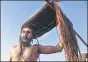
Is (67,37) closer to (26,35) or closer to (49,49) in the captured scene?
(49,49)

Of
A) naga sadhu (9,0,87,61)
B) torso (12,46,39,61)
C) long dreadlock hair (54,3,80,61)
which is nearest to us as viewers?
long dreadlock hair (54,3,80,61)

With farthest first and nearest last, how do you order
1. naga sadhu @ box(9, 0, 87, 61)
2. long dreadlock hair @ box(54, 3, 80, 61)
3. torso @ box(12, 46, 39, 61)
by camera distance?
torso @ box(12, 46, 39, 61), naga sadhu @ box(9, 0, 87, 61), long dreadlock hair @ box(54, 3, 80, 61)

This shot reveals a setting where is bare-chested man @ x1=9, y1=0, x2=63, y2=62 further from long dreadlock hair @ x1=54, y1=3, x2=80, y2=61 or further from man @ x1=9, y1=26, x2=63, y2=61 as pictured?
long dreadlock hair @ x1=54, y1=3, x2=80, y2=61

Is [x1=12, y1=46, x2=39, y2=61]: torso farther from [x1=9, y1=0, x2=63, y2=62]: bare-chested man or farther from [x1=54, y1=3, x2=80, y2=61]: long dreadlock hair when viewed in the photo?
[x1=54, y1=3, x2=80, y2=61]: long dreadlock hair

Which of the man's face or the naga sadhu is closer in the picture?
the naga sadhu

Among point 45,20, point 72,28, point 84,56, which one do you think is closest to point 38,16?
point 45,20

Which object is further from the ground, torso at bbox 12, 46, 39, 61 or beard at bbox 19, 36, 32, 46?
beard at bbox 19, 36, 32, 46

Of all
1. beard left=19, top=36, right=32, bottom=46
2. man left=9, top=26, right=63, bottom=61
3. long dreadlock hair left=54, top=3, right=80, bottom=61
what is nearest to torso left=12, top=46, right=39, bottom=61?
man left=9, top=26, right=63, bottom=61

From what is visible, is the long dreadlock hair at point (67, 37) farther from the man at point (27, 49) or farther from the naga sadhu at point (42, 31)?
the man at point (27, 49)

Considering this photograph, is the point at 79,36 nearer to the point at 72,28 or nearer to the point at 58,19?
the point at 72,28

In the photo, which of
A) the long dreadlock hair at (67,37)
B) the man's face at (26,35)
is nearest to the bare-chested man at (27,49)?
the man's face at (26,35)

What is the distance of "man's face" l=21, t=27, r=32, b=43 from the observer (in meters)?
8.54

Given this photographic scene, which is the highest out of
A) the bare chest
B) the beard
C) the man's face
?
the man's face

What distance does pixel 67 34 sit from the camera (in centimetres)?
790
